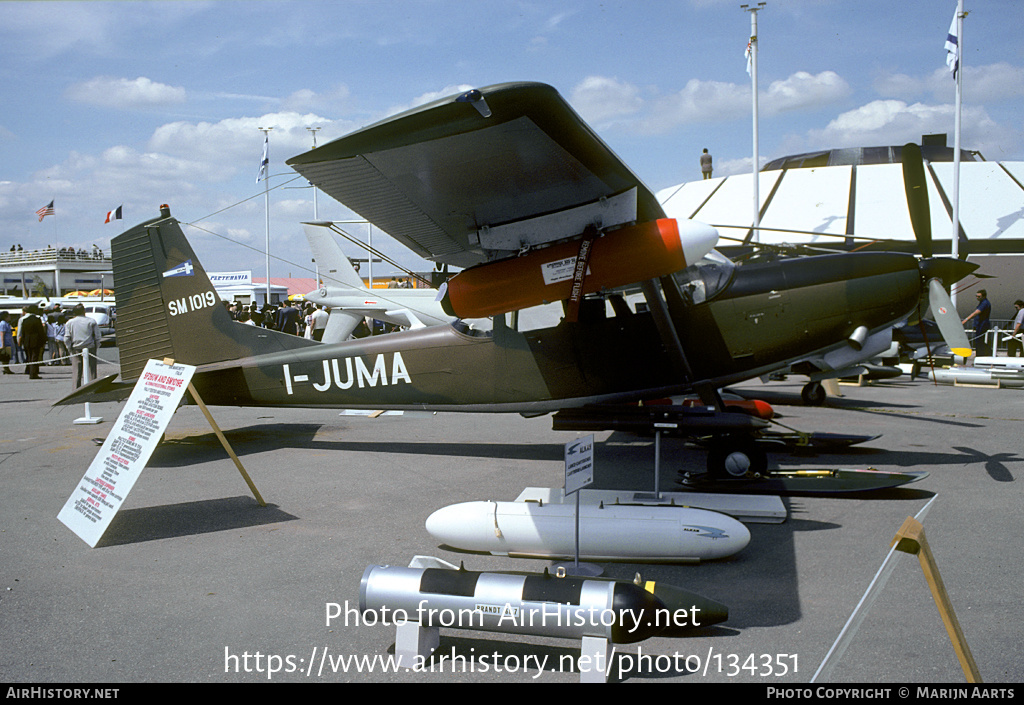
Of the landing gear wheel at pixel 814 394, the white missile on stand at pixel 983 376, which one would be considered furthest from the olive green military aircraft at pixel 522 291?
the white missile on stand at pixel 983 376

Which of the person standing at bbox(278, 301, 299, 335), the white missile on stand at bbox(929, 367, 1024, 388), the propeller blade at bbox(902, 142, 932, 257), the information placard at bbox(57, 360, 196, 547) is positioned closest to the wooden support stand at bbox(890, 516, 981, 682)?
the information placard at bbox(57, 360, 196, 547)

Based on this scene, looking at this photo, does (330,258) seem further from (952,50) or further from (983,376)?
(952,50)

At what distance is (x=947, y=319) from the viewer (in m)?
7.33

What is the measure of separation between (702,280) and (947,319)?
2.63m

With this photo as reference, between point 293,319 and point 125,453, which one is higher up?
point 293,319

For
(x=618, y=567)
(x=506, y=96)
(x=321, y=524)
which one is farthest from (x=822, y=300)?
(x=321, y=524)

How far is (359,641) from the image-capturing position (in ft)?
12.1

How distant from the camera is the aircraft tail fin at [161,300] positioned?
335 inches

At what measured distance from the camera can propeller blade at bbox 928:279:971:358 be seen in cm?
724

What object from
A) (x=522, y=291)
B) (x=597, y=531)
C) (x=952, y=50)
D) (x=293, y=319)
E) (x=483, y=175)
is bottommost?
(x=597, y=531)

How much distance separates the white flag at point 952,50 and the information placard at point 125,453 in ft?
67.1

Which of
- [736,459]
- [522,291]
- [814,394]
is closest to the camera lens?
[522,291]

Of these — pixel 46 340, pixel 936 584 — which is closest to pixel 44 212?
pixel 46 340

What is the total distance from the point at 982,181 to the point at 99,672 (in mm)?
35361
